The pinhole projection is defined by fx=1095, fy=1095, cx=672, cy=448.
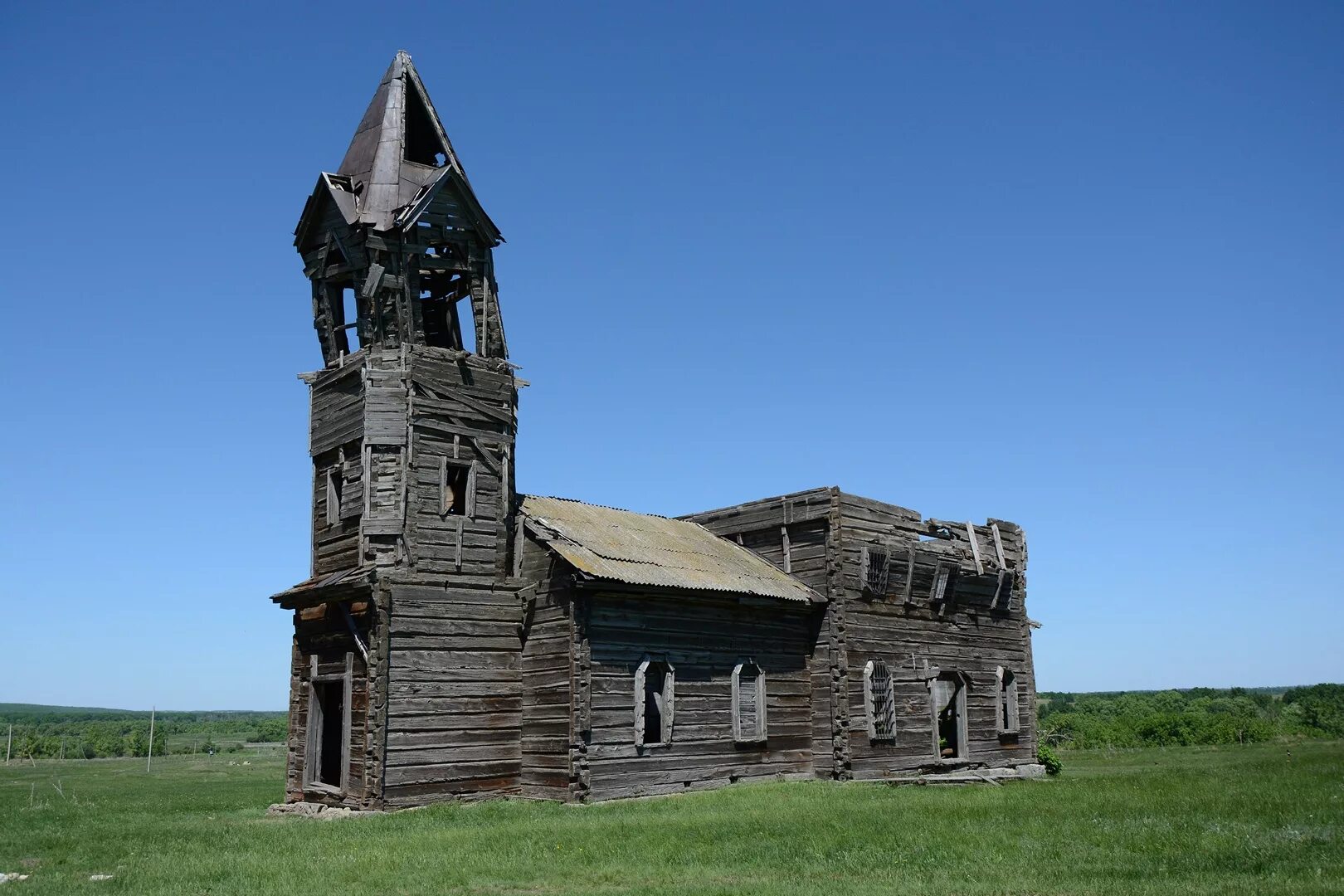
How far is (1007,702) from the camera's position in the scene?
3484 centimetres

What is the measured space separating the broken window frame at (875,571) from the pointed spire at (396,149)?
47.6ft

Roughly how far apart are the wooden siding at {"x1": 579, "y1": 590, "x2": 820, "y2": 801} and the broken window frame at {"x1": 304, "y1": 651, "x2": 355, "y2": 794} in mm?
5278

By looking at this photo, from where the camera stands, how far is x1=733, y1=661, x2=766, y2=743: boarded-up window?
2753cm

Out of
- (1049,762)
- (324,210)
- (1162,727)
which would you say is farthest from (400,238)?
(1162,727)

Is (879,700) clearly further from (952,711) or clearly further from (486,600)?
(486,600)

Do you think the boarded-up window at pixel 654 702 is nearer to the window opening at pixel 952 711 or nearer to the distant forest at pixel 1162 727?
the window opening at pixel 952 711

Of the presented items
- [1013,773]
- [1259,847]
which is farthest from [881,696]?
[1259,847]

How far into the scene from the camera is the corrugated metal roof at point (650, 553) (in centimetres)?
2548

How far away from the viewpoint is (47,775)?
1934 inches

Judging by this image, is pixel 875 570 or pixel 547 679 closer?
pixel 547 679

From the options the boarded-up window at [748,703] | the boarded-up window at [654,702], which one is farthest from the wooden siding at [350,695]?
the boarded-up window at [748,703]

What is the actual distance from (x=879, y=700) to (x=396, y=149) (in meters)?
19.3

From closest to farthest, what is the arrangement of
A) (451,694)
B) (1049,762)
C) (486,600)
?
(451,694) < (486,600) < (1049,762)

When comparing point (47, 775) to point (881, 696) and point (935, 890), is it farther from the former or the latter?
point (935, 890)
